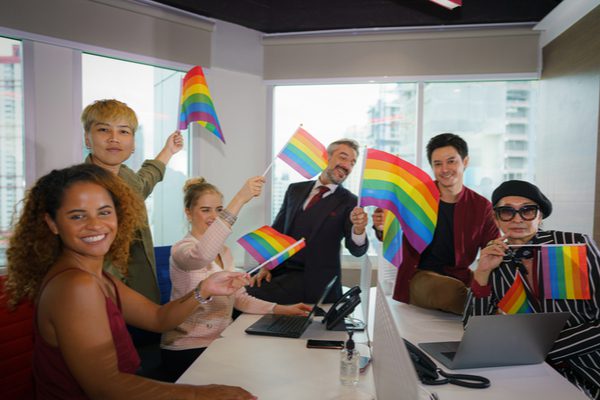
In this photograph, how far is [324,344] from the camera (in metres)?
1.65

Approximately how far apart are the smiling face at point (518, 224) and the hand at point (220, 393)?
1221 mm

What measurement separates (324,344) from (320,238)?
1.02m

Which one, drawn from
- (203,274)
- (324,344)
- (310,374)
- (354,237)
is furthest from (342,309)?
(354,237)

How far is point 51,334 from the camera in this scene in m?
1.16

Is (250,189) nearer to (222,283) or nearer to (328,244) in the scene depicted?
(222,283)

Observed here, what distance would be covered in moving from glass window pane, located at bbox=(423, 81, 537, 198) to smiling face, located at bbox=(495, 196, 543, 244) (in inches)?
93.4

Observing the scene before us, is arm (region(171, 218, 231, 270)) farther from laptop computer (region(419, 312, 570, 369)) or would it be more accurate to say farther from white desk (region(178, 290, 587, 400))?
laptop computer (region(419, 312, 570, 369))

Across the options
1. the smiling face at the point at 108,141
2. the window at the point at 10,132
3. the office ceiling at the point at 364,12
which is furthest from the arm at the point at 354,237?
the window at the point at 10,132

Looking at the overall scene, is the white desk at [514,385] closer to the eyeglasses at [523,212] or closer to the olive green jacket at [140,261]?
the eyeglasses at [523,212]

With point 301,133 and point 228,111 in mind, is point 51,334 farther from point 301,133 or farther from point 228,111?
point 228,111

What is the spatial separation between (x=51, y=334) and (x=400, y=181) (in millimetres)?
1478

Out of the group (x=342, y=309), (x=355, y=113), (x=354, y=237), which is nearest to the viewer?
(x=342, y=309)

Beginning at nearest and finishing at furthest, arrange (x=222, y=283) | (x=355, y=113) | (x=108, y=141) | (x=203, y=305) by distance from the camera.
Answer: (x=222, y=283) < (x=203, y=305) < (x=108, y=141) < (x=355, y=113)

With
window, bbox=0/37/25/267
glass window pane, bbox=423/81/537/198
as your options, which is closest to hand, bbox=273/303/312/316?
window, bbox=0/37/25/267
